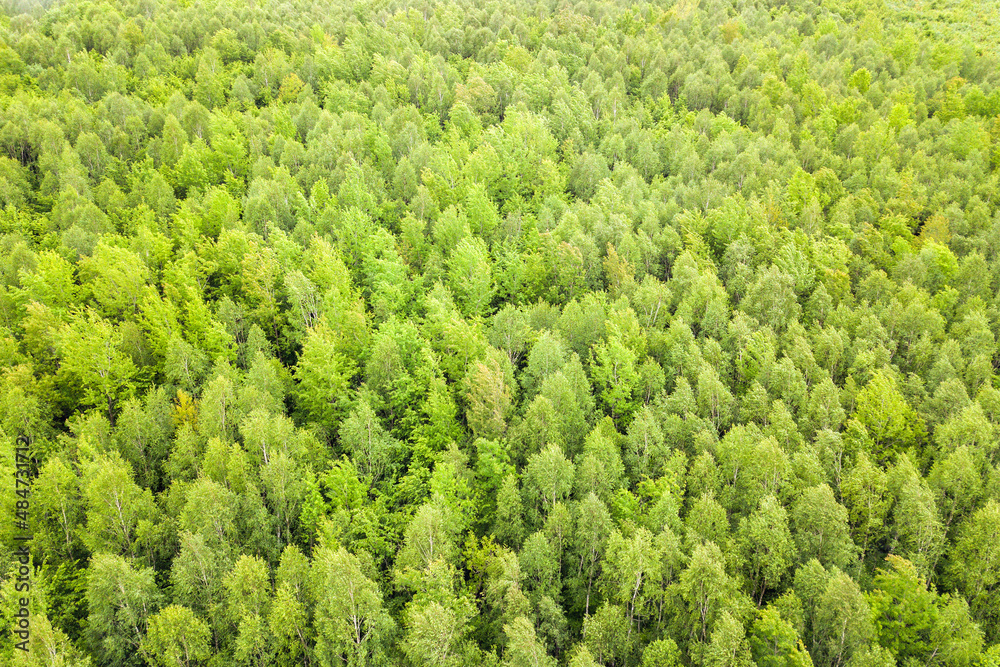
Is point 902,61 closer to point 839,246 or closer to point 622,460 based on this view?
point 839,246

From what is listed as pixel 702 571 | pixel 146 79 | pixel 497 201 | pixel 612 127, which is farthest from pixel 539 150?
pixel 146 79

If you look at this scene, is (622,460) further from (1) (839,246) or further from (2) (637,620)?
(1) (839,246)

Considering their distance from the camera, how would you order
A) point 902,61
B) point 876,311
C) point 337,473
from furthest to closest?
point 902,61, point 876,311, point 337,473

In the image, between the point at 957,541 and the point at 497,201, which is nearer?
the point at 957,541

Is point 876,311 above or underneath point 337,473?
above

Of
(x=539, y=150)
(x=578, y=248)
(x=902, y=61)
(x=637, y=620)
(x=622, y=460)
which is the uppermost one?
(x=902, y=61)

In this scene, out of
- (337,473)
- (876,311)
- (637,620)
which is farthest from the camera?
(876,311)

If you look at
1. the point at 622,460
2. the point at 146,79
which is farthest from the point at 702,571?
the point at 146,79
